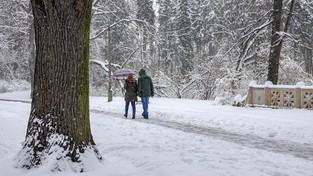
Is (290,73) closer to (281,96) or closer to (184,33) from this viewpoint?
(281,96)

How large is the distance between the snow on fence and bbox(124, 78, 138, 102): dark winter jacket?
5676mm

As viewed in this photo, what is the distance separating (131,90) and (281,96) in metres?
6.37

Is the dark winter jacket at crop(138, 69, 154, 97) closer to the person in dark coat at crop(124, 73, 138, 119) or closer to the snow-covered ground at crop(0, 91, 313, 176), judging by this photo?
the person in dark coat at crop(124, 73, 138, 119)

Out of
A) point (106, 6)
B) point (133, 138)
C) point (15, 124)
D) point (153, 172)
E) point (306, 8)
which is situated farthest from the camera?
point (106, 6)

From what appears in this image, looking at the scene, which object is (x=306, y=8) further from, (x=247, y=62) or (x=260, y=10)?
(x=247, y=62)

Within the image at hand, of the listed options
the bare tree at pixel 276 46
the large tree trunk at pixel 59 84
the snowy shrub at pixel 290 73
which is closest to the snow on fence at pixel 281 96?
the bare tree at pixel 276 46

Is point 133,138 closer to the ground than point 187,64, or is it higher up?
closer to the ground

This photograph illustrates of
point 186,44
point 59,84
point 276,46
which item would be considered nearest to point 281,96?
point 276,46

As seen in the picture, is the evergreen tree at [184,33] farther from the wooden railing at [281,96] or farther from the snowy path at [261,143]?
the snowy path at [261,143]

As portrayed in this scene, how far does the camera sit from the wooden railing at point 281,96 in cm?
1511

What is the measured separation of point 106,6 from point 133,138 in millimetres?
21947

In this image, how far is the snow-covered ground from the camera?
19.0 ft

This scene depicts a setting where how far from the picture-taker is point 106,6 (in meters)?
29.2

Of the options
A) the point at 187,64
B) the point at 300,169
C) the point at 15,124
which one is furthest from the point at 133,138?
the point at 187,64
